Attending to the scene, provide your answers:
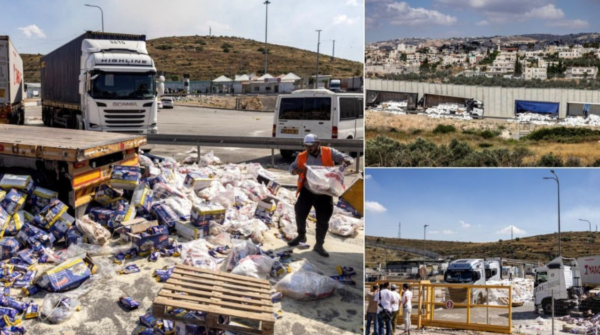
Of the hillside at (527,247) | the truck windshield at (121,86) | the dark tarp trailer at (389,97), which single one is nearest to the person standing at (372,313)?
the hillside at (527,247)

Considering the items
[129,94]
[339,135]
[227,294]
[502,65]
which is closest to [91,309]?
[227,294]

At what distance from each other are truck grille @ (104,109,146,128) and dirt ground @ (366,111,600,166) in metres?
15.9

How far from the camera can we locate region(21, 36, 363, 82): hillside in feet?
313

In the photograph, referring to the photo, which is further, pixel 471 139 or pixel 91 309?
pixel 471 139

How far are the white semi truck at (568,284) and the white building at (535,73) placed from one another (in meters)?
48.9

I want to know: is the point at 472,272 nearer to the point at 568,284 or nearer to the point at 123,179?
the point at 568,284

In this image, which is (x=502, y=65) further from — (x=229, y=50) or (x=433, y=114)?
(x=229, y=50)

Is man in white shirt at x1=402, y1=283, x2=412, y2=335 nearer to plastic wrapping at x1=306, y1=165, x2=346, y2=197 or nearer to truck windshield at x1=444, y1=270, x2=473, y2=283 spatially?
plastic wrapping at x1=306, y1=165, x2=346, y2=197

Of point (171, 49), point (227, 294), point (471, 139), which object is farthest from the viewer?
point (171, 49)

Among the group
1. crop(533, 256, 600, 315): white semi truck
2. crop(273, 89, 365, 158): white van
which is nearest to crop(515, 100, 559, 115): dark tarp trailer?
crop(533, 256, 600, 315): white semi truck

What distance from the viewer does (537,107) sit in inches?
1911

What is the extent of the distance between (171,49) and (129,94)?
9872 centimetres

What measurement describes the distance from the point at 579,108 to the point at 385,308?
47845 millimetres

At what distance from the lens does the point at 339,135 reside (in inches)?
577
